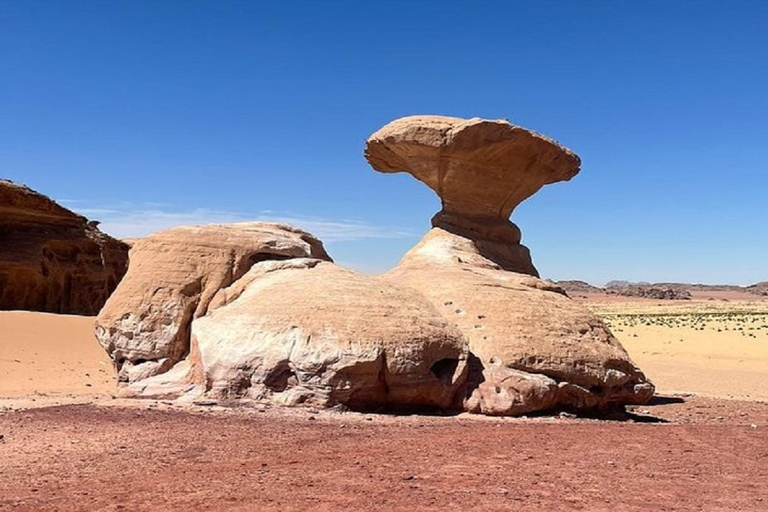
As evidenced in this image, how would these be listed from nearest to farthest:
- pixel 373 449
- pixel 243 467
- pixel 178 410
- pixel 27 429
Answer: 1. pixel 243 467
2. pixel 373 449
3. pixel 27 429
4. pixel 178 410

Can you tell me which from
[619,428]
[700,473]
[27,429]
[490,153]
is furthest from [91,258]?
[700,473]

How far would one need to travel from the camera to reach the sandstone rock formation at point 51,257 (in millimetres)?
26859

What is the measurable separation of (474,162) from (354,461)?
8.24 meters

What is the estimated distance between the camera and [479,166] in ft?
46.6

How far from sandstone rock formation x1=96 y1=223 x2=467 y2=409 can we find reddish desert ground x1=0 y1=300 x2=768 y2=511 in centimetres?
44

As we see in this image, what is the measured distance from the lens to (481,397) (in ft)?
33.2

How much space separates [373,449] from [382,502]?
179 centimetres

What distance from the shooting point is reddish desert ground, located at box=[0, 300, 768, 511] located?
5.79 metres

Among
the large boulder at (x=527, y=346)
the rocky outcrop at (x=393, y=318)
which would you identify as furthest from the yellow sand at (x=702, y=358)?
the rocky outcrop at (x=393, y=318)

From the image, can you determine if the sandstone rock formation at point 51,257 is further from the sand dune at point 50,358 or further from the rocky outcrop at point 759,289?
the rocky outcrop at point 759,289

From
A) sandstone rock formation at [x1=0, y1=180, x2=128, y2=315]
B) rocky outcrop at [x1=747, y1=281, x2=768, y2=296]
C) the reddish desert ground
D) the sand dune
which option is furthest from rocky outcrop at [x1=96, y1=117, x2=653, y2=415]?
rocky outcrop at [x1=747, y1=281, x2=768, y2=296]

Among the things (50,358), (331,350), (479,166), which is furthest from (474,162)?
(50,358)

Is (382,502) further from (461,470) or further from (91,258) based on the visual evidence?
(91,258)

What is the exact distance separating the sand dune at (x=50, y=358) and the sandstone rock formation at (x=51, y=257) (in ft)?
11.9
